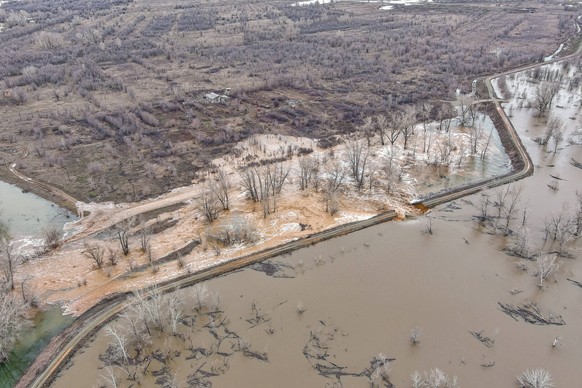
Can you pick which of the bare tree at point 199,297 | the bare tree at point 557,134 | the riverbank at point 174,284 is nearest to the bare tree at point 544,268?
the riverbank at point 174,284

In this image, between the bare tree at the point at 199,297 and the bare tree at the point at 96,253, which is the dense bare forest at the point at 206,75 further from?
the bare tree at the point at 199,297

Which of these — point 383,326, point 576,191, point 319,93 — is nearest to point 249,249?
point 383,326

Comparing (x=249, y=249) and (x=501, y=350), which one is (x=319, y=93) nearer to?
(x=249, y=249)

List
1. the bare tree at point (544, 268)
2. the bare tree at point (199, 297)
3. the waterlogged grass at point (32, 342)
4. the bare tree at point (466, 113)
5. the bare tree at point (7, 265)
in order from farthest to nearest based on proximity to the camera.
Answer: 1. the bare tree at point (466, 113)
2. the bare tree at point (544, 268)
3. the bare tree at point (7, 265)
4. the bare tree at point (199, 297)
5. the waterlogged grass at point (32, 342)

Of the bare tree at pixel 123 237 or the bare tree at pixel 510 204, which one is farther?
the bare tree at pixel 510 204

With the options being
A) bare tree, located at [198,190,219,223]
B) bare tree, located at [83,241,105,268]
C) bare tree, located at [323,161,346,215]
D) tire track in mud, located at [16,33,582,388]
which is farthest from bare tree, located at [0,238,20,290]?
bare tree, located at [323,161,346,215]

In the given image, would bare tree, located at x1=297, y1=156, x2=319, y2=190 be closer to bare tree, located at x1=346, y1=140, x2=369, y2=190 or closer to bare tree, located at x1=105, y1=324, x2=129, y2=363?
bare tree, located at x1=346, y1=140, x2=369, y2=190

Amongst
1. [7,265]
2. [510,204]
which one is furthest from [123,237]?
[510,204]
